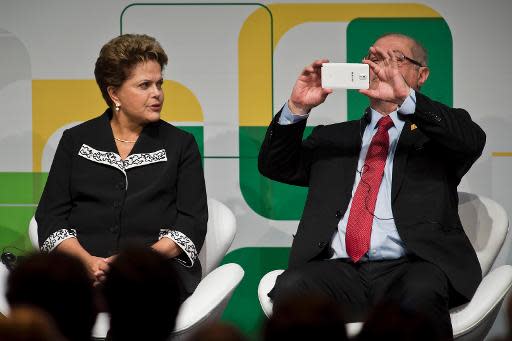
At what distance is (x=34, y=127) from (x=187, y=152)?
1311mm

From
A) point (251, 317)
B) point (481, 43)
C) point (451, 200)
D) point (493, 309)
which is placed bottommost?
point (251, 317)

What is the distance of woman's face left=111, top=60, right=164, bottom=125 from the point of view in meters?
4.52

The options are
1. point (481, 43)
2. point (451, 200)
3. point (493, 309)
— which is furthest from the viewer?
point (481, 43)

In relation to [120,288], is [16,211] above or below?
below

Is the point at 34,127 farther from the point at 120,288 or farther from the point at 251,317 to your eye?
the point at 120,288

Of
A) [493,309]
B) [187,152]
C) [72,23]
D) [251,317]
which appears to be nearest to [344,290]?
[493,309]

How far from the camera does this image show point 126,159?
4.48 m

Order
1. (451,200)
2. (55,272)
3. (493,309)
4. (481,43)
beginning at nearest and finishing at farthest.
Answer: (55,272)
(493,309)
(451,200)
(481,43)

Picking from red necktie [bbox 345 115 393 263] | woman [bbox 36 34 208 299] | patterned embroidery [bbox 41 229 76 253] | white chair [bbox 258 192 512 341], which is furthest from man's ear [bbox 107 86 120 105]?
red necktie [bbox 345 115 393 263]

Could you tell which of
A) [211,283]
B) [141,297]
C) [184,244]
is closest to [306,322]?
[141,297]

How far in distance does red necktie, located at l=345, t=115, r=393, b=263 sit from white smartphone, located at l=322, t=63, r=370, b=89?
24 cm

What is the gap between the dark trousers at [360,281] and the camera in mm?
3926

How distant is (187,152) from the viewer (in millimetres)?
4516

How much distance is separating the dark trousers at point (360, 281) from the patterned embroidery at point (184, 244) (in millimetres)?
446
